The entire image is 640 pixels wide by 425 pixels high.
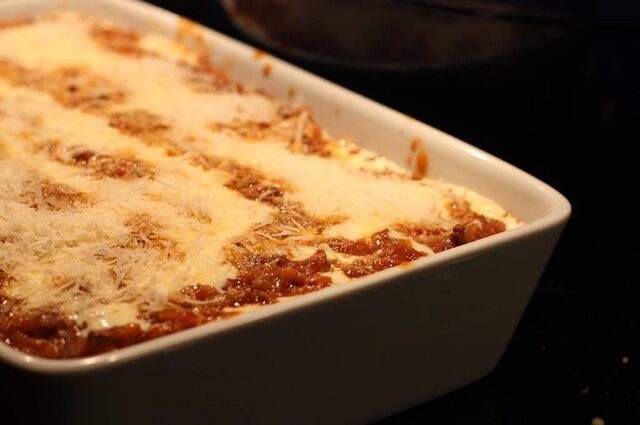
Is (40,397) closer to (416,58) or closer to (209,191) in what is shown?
(209,191)

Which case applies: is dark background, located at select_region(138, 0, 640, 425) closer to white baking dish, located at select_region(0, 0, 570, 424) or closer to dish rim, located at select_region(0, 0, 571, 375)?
white baking dish, located at select_region(0, 0, 570, 424)

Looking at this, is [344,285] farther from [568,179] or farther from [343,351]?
[568,179]

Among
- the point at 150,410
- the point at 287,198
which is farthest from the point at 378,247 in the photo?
the point at 150,410

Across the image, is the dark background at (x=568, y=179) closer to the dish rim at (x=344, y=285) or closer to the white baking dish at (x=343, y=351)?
the white baking dish at (x=343, y=351)

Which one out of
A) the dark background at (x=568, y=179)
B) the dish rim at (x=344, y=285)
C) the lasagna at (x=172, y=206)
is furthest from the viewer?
the dark background at (x=568, y=179)

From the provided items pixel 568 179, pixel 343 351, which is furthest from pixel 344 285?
pixel 568 179

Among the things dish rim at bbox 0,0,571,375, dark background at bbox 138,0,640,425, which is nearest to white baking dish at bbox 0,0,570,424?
dish rim at bbox 0,0,571,375

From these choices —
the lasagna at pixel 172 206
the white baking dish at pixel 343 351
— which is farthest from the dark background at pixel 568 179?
the lasagna at pixel 172 206

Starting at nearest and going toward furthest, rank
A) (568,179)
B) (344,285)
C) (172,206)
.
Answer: (344,285) → (172,206) → (568,179)
